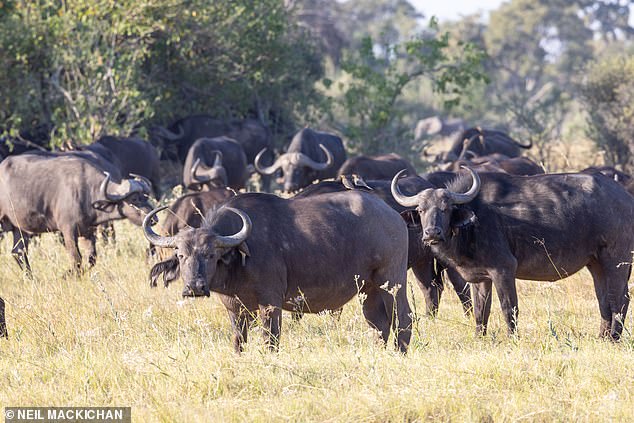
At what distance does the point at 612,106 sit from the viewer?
2081 cm

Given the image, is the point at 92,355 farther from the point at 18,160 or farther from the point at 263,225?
the point at 18,160

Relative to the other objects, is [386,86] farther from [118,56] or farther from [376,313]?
[376,313]

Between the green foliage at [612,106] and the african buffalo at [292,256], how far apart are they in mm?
12834

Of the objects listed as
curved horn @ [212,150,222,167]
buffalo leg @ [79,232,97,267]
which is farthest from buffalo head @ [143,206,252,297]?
curved horn @ [212,150,222,167]

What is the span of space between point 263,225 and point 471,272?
181cm

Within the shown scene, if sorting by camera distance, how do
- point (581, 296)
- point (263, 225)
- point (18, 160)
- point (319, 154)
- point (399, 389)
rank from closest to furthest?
1. point (399, 389)
2. point (263, 225)
3. point (581, 296)
4. point (18, 160)
5. point (319, 154)

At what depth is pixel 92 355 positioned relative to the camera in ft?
20.3

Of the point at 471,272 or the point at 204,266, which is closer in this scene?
the point at 204,266

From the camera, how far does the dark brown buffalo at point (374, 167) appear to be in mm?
13773

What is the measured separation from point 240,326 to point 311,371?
3.79ft

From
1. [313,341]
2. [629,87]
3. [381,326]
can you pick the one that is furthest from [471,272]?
[629,87]

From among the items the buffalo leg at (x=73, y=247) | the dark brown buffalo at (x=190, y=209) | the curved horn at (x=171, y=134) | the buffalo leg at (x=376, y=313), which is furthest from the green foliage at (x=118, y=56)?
the buffalo leg at (x=376, y=313)

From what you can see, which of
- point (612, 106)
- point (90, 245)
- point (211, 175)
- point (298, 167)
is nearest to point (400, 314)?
point (90, 245)

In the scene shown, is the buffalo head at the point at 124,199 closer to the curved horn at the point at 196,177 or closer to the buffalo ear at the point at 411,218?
the buffalo ear at the point at 411,218
